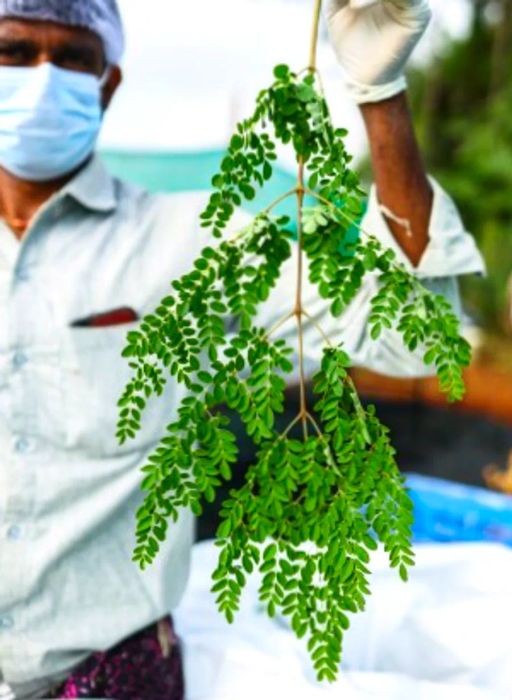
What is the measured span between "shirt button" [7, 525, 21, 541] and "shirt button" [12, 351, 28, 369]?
0.94 ft

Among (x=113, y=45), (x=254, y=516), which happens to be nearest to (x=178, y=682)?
(x=254, y=516)

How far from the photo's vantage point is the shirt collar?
6.17 ft

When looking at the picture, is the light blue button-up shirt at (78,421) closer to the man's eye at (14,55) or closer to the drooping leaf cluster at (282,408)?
the man's eye at (14,55)

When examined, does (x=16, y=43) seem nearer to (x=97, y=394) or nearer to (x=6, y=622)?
(x=97, y=394)

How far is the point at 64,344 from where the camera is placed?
1.81 metres

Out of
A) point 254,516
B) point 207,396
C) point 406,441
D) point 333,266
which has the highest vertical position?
point 333,266

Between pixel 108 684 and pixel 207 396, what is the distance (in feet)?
2.73

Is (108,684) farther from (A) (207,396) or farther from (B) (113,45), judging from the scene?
(B) (113,45)

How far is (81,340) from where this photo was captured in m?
1.81

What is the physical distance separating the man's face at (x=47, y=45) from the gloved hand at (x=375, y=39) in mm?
518

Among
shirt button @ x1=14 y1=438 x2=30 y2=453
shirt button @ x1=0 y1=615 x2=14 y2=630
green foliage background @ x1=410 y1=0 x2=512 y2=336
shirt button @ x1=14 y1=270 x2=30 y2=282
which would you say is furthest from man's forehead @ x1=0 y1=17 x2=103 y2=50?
green foliage background @ x1=410 y1=0 x2=512 y2=336

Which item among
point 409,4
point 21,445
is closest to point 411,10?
point 409,4

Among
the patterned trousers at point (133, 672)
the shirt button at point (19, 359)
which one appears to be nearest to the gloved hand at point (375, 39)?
the shirt button at point (19, 359)

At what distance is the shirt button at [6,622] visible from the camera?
1724 mm
